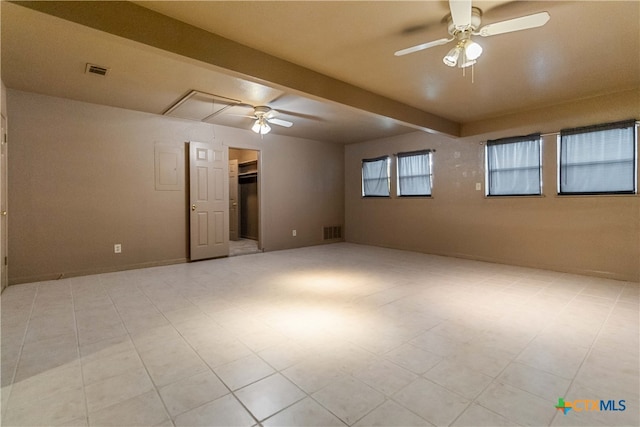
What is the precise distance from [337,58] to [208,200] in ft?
11.8

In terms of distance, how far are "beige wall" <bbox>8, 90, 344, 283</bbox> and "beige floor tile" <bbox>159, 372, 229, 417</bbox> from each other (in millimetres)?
3690

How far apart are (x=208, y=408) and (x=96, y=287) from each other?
315 cm

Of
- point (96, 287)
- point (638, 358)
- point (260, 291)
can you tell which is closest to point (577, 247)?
point (638, 358)

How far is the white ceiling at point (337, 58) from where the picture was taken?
2.32 meters

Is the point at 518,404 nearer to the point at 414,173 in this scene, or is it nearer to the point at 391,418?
the point at 391,418

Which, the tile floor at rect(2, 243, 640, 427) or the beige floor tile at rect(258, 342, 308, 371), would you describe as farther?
the beige floor tile at rect(258, 342, 308, 371)

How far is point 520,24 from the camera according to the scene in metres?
2.09

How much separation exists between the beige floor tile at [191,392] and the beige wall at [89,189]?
3690 mm

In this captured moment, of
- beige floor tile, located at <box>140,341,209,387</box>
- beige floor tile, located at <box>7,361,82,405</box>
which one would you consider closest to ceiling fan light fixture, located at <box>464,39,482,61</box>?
beige floor tile, located at <box>140,341,209,387</box>

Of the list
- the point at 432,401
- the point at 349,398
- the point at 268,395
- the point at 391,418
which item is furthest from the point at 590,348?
the point at 268,395

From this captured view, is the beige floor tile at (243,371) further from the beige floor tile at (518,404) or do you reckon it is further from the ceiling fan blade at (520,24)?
the ceiling fan blade at (520,24)

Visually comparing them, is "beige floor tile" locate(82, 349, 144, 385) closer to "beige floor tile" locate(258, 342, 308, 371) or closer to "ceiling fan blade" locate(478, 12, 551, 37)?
"beige floor tile" locate(258, 342, 308, 371)

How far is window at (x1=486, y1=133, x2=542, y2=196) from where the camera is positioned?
4.82m

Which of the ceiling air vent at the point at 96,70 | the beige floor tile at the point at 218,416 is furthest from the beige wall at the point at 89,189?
the beige floor tile at the point at 218,416
